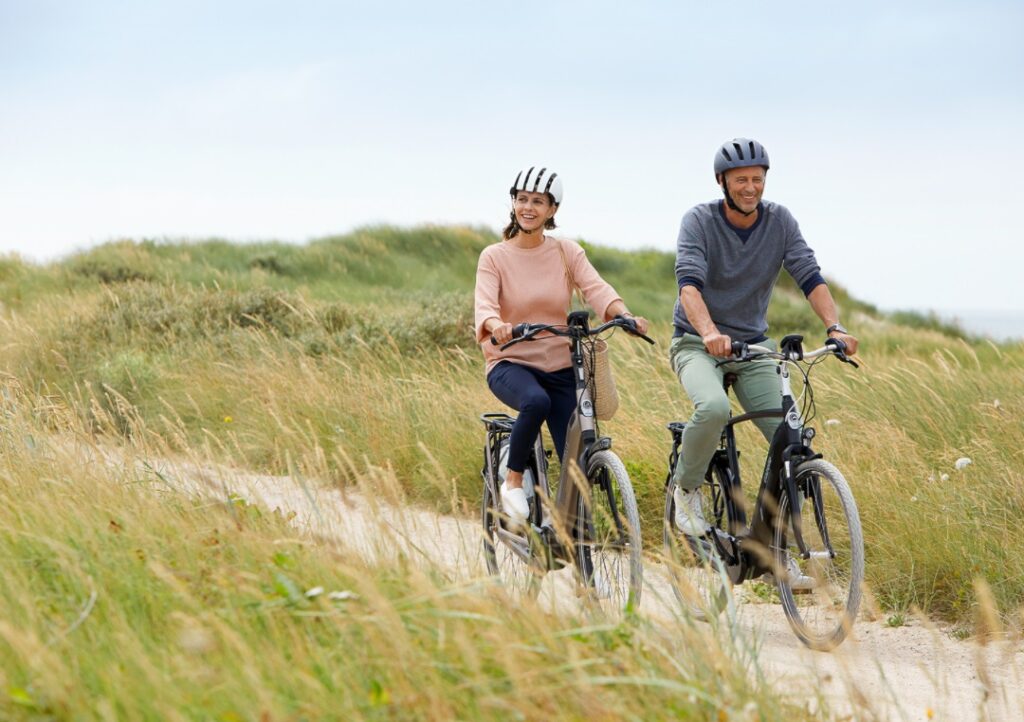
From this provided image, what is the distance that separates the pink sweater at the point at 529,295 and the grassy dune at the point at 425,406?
107 cm

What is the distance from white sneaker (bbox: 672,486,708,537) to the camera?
19.7 feet

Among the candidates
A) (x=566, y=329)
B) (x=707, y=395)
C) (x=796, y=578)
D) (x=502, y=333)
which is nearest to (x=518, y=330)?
(x=502, y=333)

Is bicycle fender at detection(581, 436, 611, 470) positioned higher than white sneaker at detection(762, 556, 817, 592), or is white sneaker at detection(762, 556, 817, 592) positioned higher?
bicycle fender at detection(581, 436, 611, 470)

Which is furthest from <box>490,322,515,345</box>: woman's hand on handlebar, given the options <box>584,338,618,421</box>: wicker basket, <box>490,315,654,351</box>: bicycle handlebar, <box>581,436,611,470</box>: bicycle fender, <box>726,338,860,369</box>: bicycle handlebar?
<box>726,338,860,369</box>: bicycle handlebar

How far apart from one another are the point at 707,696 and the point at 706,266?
10.5ft

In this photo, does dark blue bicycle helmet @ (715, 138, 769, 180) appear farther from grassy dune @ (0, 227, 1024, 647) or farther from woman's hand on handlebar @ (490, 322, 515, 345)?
grassy dune @ (0, 227, 1024, 647)

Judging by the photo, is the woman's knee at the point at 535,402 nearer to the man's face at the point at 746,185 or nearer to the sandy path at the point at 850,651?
the sandy path at the point at 850,651

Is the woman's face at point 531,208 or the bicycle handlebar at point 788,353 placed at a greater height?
the woman's face at point 531,208

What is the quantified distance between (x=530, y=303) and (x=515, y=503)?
1012 mm

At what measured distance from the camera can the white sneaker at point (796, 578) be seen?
5.43 metres

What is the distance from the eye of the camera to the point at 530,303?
19.5 feet

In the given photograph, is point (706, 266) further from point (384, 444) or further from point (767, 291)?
point (384, 444)

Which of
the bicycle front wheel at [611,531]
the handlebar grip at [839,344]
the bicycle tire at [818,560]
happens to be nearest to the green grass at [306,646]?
the bicycle front wheel at [611,531]

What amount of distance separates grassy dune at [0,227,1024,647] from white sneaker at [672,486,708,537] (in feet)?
3.38
